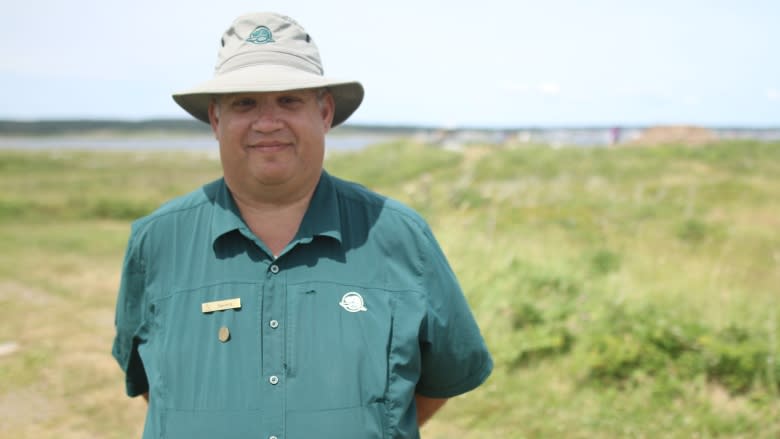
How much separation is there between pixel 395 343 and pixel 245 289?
0.45m

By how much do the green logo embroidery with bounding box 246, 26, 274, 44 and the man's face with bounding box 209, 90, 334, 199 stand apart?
17 centimetres

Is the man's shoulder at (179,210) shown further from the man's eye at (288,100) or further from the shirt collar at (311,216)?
the man's eye at (288,100)

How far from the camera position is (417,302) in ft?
6.80

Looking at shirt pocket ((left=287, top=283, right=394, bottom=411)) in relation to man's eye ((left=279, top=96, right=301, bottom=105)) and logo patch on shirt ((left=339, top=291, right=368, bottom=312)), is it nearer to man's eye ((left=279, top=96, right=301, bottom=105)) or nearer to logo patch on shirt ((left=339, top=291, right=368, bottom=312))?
logo patch on shirt ((left=339, top=291, right=368, bottom=312))

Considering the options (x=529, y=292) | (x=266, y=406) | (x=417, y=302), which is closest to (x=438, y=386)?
(x=417, y=302)

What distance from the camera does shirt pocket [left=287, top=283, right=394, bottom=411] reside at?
193 cm

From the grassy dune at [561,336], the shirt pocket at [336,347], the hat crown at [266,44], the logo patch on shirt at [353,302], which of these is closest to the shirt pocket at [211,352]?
the shirt pocket at [336,347]

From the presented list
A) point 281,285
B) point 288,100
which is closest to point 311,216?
point 281,285

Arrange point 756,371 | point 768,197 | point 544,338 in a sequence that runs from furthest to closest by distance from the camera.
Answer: point 768,197 < point 544,338 < point 756,371

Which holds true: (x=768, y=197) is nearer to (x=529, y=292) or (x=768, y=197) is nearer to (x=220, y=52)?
(x=529, y=292)

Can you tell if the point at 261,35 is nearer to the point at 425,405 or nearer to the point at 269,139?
the point at 269,139

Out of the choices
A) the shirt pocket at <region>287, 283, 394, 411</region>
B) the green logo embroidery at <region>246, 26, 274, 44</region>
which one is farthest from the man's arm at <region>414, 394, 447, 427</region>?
the green logo embroidery at <region>246, 26, 274, 44</region>

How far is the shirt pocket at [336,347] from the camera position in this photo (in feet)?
6.32

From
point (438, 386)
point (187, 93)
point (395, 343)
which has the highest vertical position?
point (187, 93)
